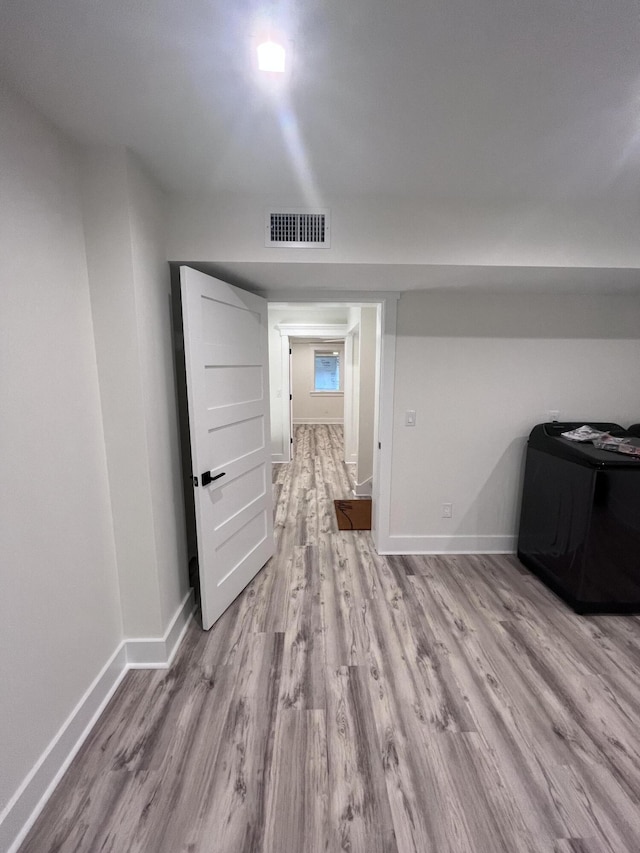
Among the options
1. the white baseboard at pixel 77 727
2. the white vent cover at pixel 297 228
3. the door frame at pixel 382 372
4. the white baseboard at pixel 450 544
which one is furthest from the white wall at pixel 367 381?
the white baseboard at pixel 77 727

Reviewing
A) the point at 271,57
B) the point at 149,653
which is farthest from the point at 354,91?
the point at 149,653

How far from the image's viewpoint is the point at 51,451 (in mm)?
1153

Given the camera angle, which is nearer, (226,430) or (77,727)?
(77,727)

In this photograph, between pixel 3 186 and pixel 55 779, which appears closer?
pixel 3 186

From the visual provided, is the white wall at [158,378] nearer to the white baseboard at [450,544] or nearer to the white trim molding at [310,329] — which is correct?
the white baseboard at [450,544]

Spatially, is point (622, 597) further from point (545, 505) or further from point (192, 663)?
point (192, 663)

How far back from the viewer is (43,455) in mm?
1117

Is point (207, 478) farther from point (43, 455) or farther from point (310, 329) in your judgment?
point (310, 329)

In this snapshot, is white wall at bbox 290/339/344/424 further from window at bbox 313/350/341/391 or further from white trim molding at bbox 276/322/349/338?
white trim molding at bbox 276/322/349/338

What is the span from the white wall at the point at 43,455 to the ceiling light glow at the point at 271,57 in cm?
79

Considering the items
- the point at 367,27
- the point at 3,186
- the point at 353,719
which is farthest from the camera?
the point at 353,719

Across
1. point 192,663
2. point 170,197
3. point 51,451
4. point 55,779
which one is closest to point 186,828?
point 55,779

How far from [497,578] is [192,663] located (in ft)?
6.59

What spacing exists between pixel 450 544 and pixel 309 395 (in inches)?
243
